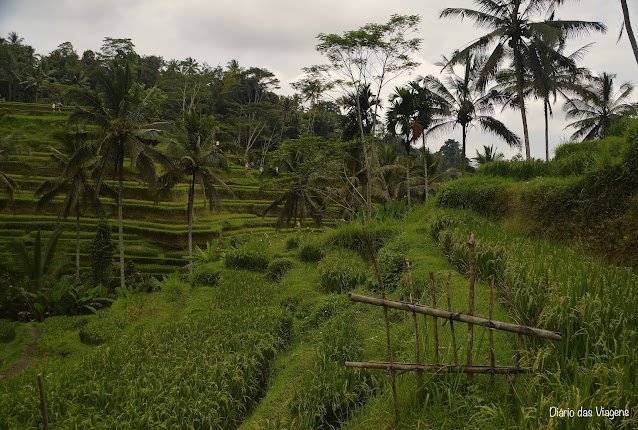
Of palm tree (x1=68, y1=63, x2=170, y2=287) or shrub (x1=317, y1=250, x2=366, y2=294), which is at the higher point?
palm tree (x1=68, y1=63, x2=170, y2=287)

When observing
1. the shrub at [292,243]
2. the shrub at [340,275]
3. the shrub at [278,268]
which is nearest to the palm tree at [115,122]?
the shrub at [292,243]

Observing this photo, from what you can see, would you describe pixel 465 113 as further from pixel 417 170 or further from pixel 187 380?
pixel 187 380

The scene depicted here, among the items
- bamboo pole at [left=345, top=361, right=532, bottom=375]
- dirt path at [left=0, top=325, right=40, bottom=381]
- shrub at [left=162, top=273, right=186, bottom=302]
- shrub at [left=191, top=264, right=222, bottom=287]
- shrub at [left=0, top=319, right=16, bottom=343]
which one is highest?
bamboo pole at [left=345, top=361, right=532, bottom=375]

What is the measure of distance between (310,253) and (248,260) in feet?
7.71

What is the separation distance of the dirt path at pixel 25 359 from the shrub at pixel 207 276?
4823 millimetres

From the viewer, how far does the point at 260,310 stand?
315 inches

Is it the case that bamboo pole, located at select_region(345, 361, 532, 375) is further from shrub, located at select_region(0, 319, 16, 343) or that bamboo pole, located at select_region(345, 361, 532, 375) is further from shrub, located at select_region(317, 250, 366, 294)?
shrub, located at select_region(0, 319, 16, 343)

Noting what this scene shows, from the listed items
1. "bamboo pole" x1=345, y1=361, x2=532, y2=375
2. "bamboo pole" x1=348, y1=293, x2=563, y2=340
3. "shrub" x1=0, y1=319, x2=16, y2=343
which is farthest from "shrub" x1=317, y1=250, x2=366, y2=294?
"shrub" x1=0, y1=319, x2=16, y2=343

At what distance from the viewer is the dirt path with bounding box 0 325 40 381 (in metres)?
10.4

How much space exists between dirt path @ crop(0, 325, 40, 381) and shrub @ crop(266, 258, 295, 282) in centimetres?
685

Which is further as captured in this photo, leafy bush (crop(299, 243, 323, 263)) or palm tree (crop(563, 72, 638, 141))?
palm tree (crop(563, 72, 638, 141))

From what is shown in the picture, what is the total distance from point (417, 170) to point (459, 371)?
23.9 meters

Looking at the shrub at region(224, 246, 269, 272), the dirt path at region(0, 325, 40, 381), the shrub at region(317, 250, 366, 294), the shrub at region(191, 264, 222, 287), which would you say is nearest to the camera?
the shrub at region(317, 250, 366, 294)

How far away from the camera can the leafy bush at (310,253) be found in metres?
11.8
